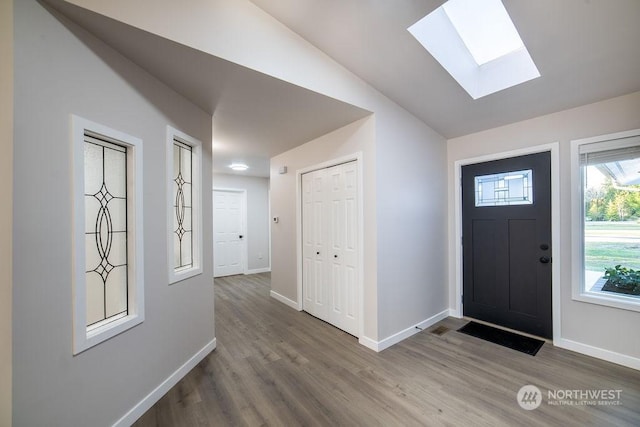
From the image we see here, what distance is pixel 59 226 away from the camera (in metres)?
1.41

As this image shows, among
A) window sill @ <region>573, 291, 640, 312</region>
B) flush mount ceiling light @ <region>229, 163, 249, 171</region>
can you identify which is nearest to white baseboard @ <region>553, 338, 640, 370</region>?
window sill @ <region>573, 291, 640, 312</region>

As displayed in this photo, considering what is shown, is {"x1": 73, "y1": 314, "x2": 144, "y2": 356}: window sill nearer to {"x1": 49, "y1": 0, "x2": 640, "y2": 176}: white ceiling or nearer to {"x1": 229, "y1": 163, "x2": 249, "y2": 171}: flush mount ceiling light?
{"x1": 49, "y1": 0, "x2": 640, "y2": 176}: white ceiling

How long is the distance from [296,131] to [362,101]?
3.26 feet

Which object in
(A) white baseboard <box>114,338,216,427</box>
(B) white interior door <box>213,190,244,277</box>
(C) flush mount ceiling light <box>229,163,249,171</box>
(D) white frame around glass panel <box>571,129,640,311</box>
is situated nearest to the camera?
(A) white baseboard <box>114,338,216,427</box>

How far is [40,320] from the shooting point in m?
1.31

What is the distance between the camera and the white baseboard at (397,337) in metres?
2.76

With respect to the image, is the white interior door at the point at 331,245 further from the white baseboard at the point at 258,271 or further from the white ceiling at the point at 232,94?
the white baseboard at the point at 258,271

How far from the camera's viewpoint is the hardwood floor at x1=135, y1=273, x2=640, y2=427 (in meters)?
1.83

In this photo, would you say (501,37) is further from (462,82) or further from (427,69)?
(427,69)

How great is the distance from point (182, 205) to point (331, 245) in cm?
178

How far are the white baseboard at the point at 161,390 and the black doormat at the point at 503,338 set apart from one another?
292 cm

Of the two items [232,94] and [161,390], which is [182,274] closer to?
[161,390]

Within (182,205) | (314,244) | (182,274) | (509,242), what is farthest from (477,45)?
(182,274)

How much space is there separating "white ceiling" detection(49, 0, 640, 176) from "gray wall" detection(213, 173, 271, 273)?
345 cm
